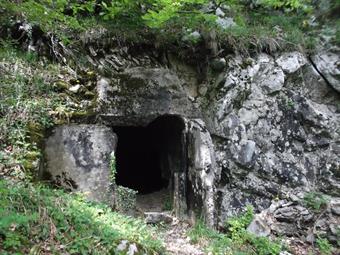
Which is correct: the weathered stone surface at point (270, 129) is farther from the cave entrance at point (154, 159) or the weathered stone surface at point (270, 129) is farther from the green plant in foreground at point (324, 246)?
the green plant in foreground at point (324, 246)

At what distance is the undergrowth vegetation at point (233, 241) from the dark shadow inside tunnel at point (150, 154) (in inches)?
51.0

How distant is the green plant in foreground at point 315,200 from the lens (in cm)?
617

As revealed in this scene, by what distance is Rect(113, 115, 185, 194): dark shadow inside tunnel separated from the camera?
661 cm

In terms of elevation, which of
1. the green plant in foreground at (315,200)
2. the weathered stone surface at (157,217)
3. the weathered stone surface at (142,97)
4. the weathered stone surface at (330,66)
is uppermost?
the weathered stone surface at (330,66)

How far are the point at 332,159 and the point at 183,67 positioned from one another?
138 inches

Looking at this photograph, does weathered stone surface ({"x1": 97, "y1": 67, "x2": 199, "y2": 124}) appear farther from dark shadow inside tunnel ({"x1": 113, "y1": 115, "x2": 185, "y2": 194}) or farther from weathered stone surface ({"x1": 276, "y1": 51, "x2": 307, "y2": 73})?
weathered stone surface ({"x1": 276, "y1": 51, "x2": 307, "y2": 73})

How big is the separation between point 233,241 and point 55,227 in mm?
3003

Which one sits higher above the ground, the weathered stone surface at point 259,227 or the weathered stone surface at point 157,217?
the weathered stone surface at point 157,217

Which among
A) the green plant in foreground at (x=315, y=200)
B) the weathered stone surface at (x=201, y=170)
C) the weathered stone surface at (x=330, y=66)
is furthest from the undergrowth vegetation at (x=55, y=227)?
the weathered stone surface at (x=330, y=66)

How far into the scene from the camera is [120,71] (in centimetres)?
620

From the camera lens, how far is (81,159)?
522 cm

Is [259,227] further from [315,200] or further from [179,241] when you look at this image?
[179,241]

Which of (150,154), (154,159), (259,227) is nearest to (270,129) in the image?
(259,227)

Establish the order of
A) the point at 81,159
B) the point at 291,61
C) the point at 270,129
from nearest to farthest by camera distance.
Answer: the point at 81,159 < the point at 270,129 < the point at 291,61
